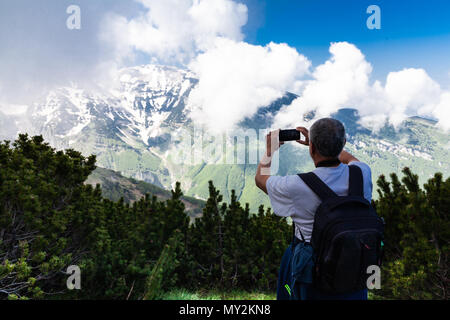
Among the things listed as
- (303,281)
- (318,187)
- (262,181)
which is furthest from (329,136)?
(303,281)

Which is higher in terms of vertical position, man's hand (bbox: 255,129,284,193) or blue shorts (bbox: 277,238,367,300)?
man's hand (bbox: 255,129,284,193)

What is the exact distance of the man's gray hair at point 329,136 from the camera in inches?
83.3

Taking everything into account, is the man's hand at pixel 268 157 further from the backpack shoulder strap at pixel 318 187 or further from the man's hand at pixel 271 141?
the backpack shoulder strap at pixel 318 187

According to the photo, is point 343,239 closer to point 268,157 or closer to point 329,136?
point 329,136

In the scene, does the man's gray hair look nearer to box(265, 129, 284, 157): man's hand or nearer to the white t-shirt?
the white t-shirt

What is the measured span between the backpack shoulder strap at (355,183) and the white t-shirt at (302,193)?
0.11 feet

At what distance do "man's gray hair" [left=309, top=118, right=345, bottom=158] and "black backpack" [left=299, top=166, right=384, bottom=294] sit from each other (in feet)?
0.91

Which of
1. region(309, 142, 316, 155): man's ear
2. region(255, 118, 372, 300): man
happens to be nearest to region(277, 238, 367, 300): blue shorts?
region(255, 118, 372, 300): man

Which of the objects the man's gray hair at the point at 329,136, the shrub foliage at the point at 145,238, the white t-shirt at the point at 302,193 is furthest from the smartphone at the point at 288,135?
the shrub foliage at the point at 145,238

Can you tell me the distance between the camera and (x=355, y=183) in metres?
2.11

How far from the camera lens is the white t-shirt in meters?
2.09

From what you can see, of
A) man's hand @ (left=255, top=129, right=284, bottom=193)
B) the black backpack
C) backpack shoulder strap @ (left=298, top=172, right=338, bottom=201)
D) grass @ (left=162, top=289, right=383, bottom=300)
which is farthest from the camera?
grass @ (left=162, top=289, right=383, bottom=300)
